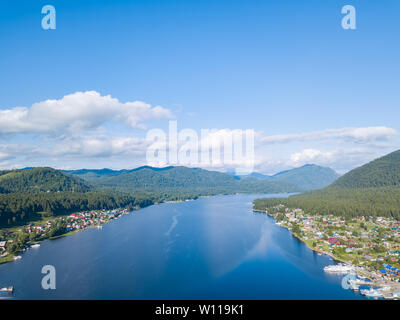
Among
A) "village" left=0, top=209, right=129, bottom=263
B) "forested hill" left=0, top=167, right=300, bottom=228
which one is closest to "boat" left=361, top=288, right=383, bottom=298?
"village" left=0, top=209, right=129, bottom=263

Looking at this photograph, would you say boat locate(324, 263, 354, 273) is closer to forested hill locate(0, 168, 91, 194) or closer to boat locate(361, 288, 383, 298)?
boat locate(361, 288, 383, 298)

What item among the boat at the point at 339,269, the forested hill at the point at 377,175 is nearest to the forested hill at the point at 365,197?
the forested hill at the point at 377,175

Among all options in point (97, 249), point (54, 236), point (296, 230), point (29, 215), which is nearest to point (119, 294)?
point (97, 249)

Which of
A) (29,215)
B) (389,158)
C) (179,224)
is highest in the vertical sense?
(389,158)

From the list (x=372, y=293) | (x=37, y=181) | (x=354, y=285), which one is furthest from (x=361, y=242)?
(x=37, y=181)

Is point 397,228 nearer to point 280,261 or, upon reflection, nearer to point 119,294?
point 280,261
